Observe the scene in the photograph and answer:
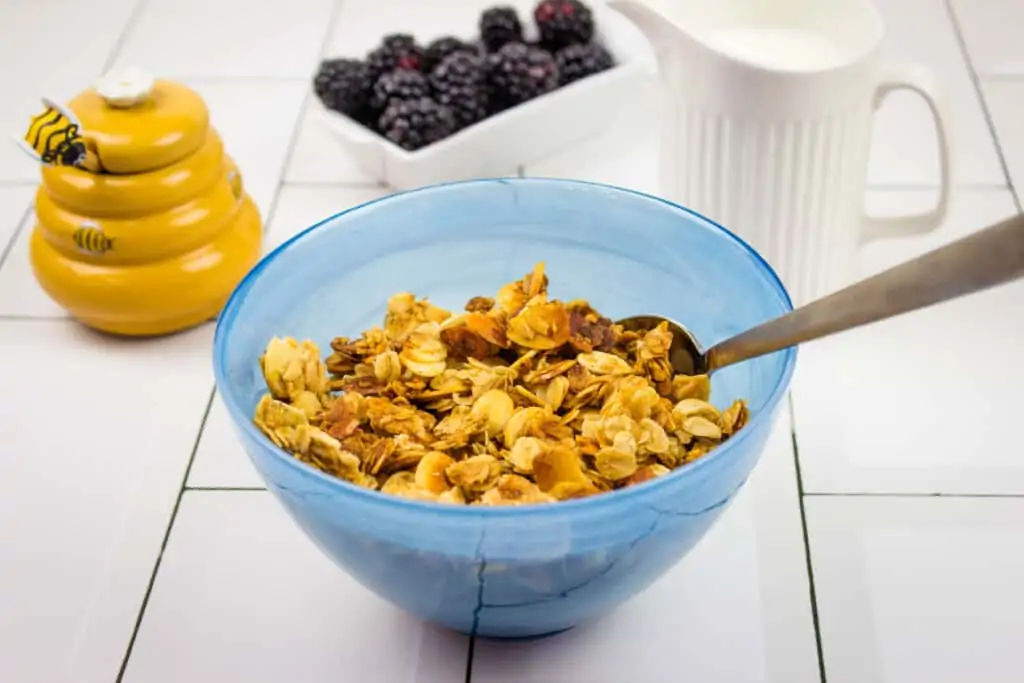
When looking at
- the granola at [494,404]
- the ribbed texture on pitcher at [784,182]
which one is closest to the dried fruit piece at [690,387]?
the granola at [494,404]

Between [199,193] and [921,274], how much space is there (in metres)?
0.59

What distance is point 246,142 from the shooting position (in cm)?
117

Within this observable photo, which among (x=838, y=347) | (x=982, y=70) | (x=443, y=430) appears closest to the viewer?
(x=443, y=430)

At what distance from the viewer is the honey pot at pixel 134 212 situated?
906 mm

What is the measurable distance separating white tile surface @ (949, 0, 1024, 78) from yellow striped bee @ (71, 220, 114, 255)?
0.81 metres

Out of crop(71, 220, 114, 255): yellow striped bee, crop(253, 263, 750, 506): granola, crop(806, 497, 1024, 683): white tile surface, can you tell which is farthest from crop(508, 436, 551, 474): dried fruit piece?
crop(71, 220, 114, 255): yellow striped bee

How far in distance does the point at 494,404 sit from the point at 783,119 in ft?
1.01

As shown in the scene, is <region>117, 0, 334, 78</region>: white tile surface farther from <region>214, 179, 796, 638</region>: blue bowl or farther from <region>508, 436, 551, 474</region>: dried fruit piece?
<region>508, 436, 551, 474</region>: dried fruit piece

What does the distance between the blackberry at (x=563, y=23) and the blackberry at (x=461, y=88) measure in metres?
0.10

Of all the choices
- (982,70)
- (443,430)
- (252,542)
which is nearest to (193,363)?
(252,542)

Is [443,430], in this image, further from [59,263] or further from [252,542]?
[59,263]

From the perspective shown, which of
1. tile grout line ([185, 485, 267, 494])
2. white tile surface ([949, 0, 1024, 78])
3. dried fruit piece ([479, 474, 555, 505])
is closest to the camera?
dried fruit piece ([479, 474, 555, 505])

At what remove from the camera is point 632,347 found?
748mm

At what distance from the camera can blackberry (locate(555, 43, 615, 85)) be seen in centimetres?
110
